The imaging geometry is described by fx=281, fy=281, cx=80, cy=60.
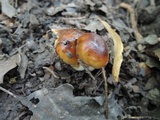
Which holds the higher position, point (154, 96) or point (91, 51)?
point (91, 51)

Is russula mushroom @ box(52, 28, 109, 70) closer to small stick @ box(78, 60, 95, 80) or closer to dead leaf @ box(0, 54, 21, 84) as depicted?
small stick @ box(78, 60, 95, 80)

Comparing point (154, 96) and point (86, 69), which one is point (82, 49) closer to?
point (86, 69)

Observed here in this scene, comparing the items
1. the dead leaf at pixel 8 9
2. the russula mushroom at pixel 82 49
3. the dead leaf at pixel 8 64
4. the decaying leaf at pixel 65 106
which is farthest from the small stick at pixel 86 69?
the dead leaf at pixel 8 9

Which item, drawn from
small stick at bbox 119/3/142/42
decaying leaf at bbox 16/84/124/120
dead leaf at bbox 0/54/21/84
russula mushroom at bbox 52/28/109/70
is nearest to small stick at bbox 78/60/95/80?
russula mushroom at bbox 52/28/109/70

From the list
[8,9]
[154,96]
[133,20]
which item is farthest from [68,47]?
[133,20]

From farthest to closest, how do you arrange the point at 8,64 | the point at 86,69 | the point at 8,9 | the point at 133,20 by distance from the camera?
the point at 133,20 < the point at 8,9 < the point at 8,64 < the point at 86,69
